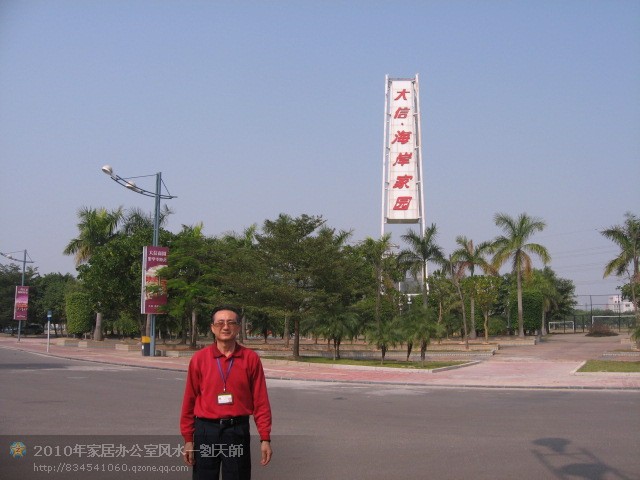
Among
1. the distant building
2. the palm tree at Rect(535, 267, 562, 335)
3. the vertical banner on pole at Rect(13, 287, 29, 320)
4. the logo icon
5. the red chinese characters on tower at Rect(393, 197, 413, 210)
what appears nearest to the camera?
the logo icon

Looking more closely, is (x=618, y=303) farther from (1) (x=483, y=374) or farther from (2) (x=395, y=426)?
(2) (x=395, y=426)

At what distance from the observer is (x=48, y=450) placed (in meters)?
9.38

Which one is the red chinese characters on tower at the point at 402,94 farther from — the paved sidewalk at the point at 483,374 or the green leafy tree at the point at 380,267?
the paved sidewalk at the point at 483,374

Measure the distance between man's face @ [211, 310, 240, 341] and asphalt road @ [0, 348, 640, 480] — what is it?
3526 millimetres

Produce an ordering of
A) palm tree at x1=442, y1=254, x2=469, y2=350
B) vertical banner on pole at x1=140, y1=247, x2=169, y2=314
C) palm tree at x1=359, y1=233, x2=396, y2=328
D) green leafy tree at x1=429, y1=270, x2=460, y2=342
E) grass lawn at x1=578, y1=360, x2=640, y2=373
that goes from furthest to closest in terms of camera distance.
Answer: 1. green leafy tree at x1=429, y1=270, x2=460, y2=342
2. palm tree at x1=442, y1=254, x2=469, y2=350
3. palm tree at x1=359, y1=233, x2=396, y2=328
4. vertical banner on pole at x1=140, y1=247, x2=169, y2=314
5. grass lawn at x1=578, y1=360, x2=640, y2=373

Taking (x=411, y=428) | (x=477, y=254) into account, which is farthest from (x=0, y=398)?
(x=477, y=254)

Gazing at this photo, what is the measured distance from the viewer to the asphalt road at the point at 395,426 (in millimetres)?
8602

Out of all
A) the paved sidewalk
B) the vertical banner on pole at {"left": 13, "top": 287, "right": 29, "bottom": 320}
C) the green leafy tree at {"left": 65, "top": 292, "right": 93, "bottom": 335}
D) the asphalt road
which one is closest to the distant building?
the paved sidewalk

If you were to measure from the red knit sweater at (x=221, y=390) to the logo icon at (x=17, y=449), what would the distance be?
5090 millimetres

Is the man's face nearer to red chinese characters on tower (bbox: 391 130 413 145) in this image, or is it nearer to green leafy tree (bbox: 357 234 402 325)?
green leafy tree (bbox: 357 234 402 325)

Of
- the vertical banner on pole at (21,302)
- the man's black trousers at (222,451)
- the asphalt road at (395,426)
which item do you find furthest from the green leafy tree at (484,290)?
the man's black trousers at (222,451)

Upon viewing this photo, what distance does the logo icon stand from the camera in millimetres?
9047

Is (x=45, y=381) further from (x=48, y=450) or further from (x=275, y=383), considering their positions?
(x=48, y=450)

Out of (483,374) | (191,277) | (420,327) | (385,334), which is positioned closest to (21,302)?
(191,277)
